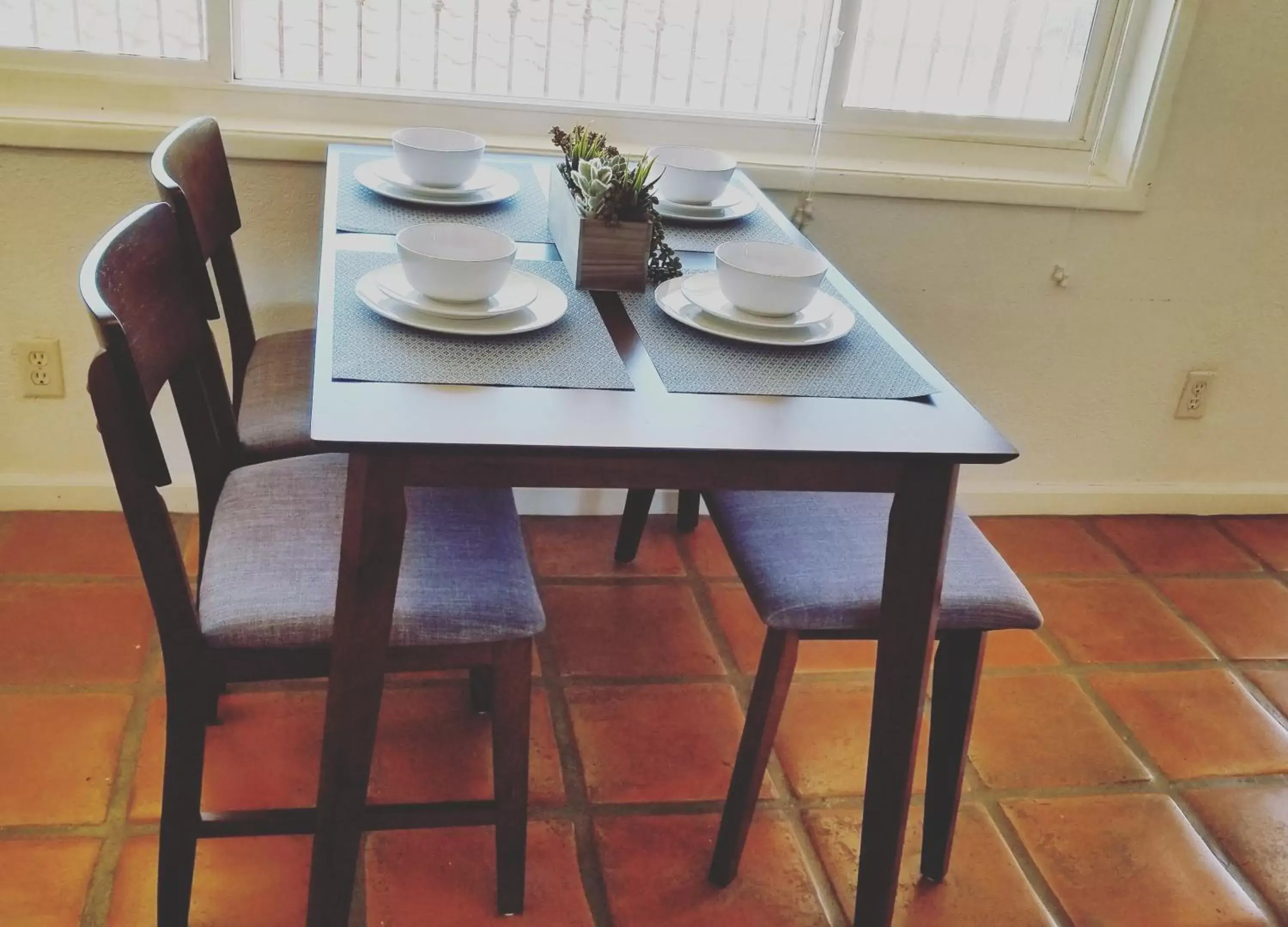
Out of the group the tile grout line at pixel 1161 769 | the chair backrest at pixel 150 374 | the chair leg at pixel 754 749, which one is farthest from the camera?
the tile grout line at pixel 1161 769

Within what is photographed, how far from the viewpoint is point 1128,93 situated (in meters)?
2.36

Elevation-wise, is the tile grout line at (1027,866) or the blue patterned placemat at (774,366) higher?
the blue patterned placemat at (774,366)

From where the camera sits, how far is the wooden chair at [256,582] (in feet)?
4.00

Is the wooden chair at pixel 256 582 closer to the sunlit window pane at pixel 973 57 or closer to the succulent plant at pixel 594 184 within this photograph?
the succulent plant at pixel 594 184

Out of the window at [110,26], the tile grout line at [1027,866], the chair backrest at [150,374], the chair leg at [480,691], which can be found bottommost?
the tile grout line at [1027,866]

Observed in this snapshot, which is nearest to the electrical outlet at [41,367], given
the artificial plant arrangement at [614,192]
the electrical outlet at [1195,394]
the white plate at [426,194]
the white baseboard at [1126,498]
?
the white plate at [426,194]

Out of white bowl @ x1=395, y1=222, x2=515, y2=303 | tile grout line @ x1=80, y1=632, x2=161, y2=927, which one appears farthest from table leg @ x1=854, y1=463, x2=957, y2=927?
tile grout line @ x1=80, y1=632, x2=161, y2=927

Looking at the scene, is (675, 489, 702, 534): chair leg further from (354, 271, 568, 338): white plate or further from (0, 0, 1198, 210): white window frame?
(354, 271, 568, 338): white plate

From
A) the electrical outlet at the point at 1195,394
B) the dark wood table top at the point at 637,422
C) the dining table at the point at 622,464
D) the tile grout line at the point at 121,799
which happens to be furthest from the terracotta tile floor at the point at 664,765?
the dark wood table top at the point at 637,422

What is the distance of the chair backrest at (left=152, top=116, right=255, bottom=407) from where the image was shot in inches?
59.7

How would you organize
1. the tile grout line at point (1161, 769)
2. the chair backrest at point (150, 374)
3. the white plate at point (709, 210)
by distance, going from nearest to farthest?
the chair backrest at point (150, 374)
the tile grout line at point (1161, 769)
the white plate at point (709, 210)

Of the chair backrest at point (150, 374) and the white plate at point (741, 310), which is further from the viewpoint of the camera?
the white plate at point (741, 310)

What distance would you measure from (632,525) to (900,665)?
3.31ft

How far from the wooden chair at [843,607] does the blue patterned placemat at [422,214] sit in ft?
1.63
